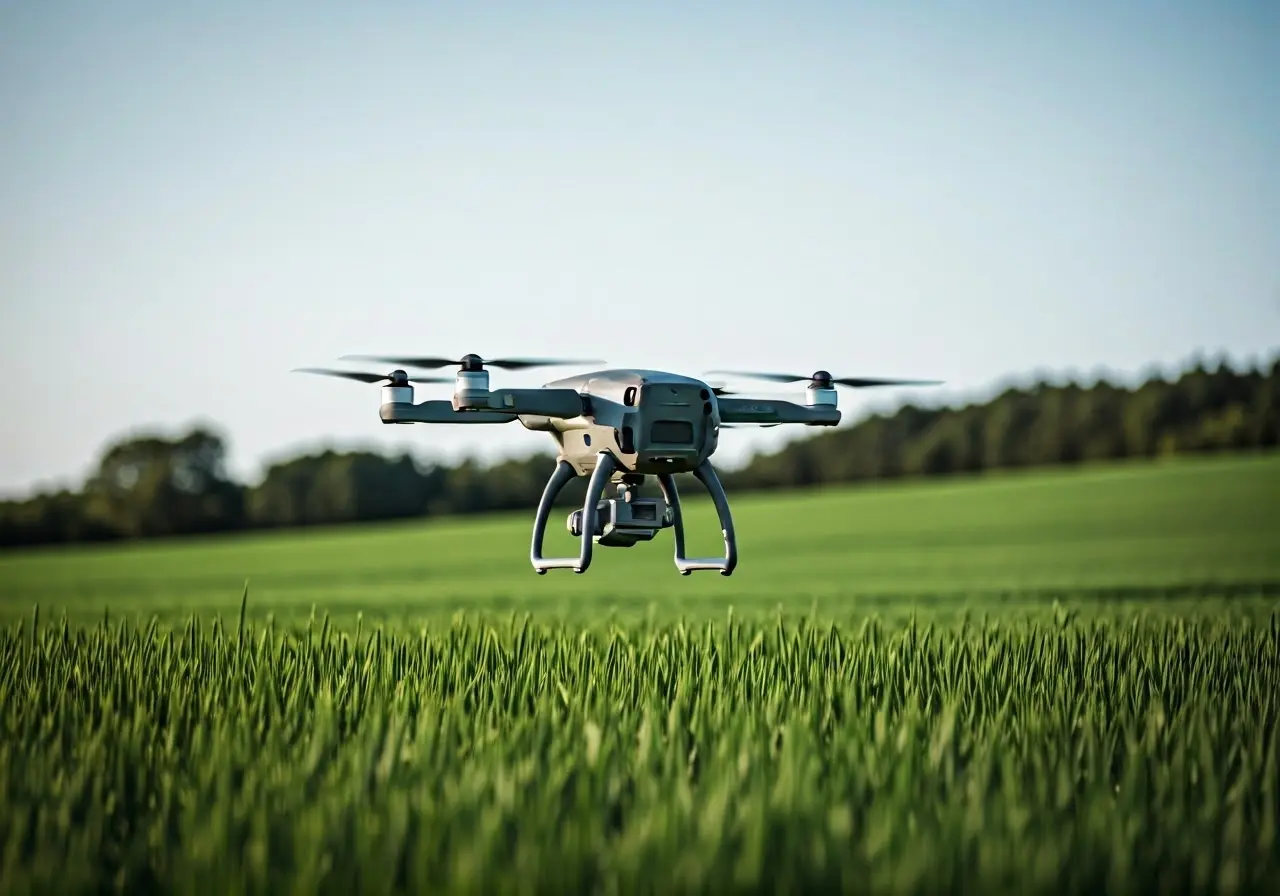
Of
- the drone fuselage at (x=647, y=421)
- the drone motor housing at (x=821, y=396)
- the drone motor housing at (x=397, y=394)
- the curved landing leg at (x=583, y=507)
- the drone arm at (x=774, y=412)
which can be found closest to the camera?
the drone fuselage at (x=647, y=421)

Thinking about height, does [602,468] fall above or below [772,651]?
above

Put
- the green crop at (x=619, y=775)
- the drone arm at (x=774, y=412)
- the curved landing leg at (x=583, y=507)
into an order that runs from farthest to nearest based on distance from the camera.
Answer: the drone arm at (x=774, y=412)
the curved landing leg at (x=583, y=507)
the green crop at (x=619, y=775)

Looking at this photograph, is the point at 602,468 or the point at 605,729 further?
the point at 605,729

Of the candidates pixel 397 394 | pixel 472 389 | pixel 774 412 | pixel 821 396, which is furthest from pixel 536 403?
pixel 821 396

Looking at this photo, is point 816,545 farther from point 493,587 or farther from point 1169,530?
point 493,587

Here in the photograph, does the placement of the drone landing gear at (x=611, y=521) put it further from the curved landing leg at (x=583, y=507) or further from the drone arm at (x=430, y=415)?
the drone arm at (x=430, y=415)

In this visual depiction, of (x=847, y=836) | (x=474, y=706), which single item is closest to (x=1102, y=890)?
(x=847, y=836)

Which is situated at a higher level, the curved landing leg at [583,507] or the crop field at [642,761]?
the curved landing leg at [583,507]

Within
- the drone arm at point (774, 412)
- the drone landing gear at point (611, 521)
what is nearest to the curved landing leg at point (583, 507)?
the drone landing gear at point (611, 521)
